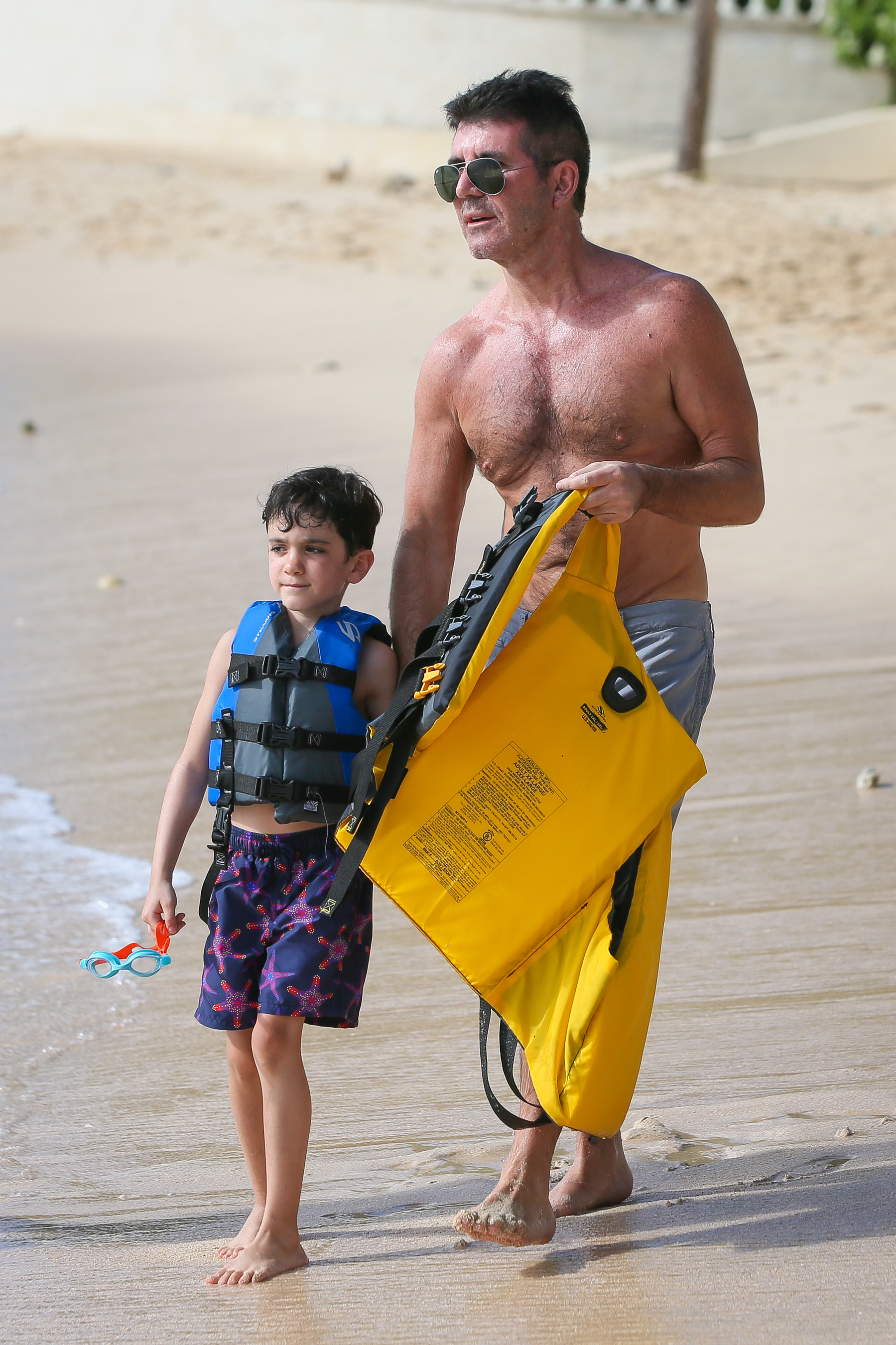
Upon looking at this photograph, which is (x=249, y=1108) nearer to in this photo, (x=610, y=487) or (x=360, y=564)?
(x=360, y=564)

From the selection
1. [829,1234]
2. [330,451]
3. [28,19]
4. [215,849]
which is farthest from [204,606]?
[28,19]

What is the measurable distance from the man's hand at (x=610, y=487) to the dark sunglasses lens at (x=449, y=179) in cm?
69

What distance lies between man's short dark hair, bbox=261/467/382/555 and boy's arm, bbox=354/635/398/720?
20cm

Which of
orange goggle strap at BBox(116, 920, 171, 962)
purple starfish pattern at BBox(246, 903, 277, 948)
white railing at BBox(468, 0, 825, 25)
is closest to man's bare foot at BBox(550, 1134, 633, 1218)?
purple starfish pattern at BBox(246, 903, 277, 948)

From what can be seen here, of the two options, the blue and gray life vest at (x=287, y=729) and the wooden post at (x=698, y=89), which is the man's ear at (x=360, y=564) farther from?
the wooden post at (x=698, y=89)

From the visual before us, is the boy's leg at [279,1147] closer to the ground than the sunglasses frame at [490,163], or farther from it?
closer to the ground

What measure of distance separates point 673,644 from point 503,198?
3.01ft

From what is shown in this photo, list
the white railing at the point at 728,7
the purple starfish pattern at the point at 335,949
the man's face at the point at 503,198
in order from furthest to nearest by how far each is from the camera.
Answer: the white railing at the point at 728,7
the man's face at the point at 503,198
the purple starfish pattern at the point at 335,949

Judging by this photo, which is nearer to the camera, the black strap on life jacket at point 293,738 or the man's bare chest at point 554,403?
the black strap on life jacket at point 293,738

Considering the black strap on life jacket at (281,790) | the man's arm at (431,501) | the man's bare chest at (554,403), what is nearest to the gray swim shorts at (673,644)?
the man's arm at (431,501)

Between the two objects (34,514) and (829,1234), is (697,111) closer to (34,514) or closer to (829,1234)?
(34,514)

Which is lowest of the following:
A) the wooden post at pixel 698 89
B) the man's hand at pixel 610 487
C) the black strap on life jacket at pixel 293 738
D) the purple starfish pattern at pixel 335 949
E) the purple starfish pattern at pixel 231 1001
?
the purple starfish pattern at pixel 231 1001

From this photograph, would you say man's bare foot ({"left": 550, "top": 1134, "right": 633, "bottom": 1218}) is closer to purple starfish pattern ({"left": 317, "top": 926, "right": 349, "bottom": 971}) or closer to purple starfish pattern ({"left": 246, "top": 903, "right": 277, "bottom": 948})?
purple starfish pattern ({"left": 317, "top": 926, "right": 349, "bottom": 971})

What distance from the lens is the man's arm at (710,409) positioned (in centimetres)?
286
